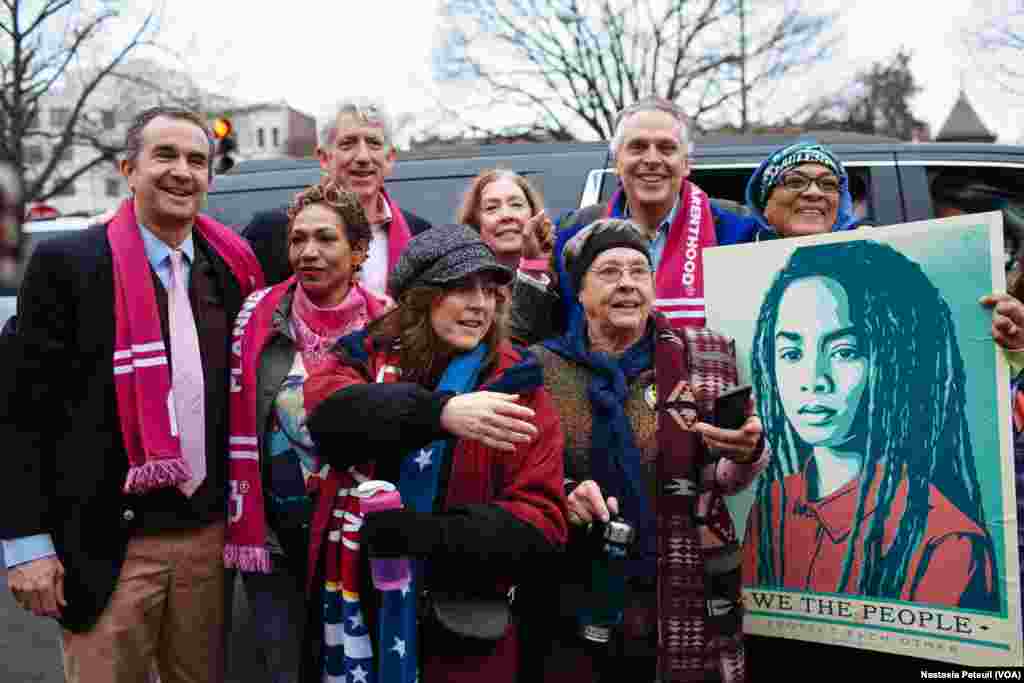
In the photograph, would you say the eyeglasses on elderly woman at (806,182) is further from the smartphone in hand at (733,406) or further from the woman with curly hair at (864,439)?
the smartphone in hand at (733,406)

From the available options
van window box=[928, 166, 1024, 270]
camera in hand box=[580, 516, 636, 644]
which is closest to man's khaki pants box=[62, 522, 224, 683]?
camera in hand box=[580, 516, 636, 644]

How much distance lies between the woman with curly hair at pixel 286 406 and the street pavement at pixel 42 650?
3.69ft

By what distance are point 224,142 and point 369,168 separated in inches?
311

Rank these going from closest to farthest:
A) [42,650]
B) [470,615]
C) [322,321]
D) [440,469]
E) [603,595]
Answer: [470,615], [440,469], [603,595], [322,321], [42,650]

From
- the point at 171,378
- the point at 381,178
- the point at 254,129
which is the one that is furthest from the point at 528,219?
the point at 254,129

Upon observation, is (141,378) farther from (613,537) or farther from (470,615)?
(613,537)

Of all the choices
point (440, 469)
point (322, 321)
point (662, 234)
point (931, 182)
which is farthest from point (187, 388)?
point (931, 182)

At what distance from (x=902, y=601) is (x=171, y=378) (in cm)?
220

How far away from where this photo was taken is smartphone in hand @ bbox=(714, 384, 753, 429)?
2096 mm

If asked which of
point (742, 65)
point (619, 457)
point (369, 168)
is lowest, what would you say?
point (619, 457)

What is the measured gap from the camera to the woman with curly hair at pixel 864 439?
2.36m

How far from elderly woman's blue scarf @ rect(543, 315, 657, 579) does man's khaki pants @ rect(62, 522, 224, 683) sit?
120cm

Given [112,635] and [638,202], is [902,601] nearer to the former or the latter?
[638,202]

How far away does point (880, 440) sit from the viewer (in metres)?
2.45
